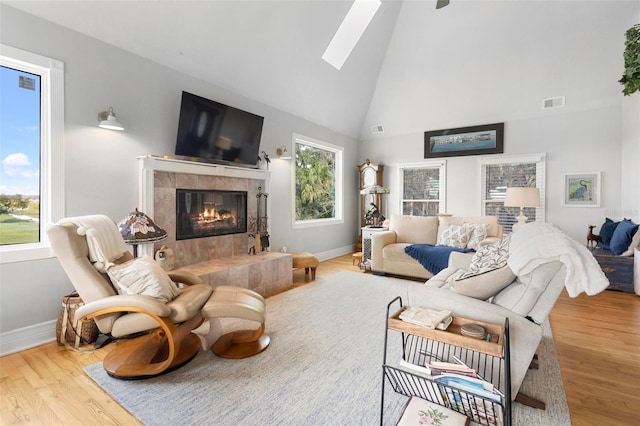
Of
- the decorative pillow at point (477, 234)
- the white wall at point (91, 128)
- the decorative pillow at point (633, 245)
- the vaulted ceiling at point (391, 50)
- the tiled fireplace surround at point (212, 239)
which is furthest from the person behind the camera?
the decorative pillow at point (477, 234)

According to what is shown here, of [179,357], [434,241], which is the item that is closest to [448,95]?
[434,241]

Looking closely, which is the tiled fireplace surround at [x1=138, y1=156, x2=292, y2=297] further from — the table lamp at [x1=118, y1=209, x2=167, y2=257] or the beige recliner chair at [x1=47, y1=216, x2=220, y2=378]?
the beige recliner chair at [x1=47, y1=216, x2=220, y2=378]

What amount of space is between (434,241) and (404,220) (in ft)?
→ 1.88

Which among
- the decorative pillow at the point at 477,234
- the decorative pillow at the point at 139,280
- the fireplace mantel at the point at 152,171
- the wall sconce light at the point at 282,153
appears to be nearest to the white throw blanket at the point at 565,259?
the decorative pillow at the point at 139,280

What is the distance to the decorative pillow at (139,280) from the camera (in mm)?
2084

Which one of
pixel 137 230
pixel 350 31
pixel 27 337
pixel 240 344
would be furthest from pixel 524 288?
pixel 350 31

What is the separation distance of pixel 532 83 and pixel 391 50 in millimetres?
2376

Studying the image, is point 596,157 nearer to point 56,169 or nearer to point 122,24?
point 122,24

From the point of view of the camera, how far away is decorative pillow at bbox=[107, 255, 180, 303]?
2.08 m

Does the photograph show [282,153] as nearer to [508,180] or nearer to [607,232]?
[508,180]

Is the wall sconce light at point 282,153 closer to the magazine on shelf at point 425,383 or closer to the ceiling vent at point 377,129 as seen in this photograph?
the ceiling vent at point 377,129

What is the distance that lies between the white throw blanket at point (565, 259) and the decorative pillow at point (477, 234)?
8.53 ft

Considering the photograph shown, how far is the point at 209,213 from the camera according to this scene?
13.0 feet

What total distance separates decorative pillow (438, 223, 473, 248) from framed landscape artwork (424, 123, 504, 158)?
205 cm
